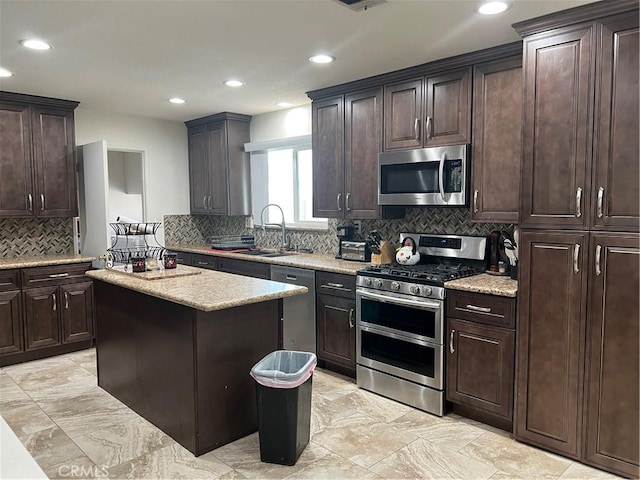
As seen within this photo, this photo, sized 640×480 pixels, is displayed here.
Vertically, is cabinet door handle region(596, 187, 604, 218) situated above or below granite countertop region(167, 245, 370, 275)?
above

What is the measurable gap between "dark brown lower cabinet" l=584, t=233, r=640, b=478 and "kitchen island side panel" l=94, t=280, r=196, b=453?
2.13 meters

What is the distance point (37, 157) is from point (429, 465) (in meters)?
4.28

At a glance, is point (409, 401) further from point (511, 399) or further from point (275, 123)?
point (275, 123)

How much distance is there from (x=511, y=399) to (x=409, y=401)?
0.73 m

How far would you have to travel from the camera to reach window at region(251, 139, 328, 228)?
195 inches

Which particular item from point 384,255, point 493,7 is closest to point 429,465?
point 384,255

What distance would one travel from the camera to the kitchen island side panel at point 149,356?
272 cm

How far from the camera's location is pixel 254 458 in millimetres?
2658

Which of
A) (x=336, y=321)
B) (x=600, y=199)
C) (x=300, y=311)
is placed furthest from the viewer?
(x=300, y=311)

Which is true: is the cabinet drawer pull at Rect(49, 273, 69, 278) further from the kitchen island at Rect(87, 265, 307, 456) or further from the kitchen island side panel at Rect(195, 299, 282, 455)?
the kitchen island side panel at Rect(195, 299, 282, 455)

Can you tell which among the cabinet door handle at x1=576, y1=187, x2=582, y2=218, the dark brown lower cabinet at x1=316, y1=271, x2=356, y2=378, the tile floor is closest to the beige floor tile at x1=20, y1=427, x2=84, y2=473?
the tile floor

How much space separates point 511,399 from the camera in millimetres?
2828

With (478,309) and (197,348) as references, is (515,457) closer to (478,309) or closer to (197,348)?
(478,309)

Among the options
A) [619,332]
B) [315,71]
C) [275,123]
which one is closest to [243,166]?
[275,123]
